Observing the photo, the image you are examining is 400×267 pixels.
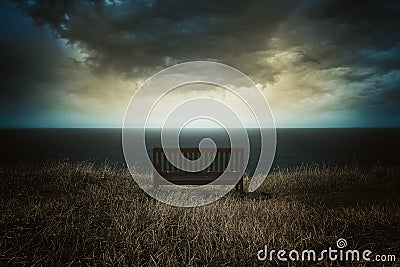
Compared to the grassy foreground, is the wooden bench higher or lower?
higher

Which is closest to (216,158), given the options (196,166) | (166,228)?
(196,166)

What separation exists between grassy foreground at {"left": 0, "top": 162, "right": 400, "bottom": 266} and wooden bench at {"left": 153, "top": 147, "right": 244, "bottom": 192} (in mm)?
740

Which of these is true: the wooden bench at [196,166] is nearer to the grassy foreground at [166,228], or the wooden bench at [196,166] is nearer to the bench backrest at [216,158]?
the bench backrest at [216,158]

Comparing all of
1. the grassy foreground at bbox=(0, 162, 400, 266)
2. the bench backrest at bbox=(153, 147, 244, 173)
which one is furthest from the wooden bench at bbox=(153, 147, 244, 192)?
the grassy foreground at bbox=(0, 162, 400, 266)

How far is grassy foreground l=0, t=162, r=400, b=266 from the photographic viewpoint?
14.3 ft

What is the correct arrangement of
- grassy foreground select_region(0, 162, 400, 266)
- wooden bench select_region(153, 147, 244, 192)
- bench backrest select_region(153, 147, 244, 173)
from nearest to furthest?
grassy foreground select_region(0, 162, 400, 266) < wooden bench select_region(153, 147, 244, 192) < bench backrest select_region(153, 147, 244, 173)

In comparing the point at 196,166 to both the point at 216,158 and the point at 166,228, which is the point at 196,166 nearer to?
the point at 216,158

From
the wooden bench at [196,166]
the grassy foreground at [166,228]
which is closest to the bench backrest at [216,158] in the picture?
the wooden bench at [196,166]

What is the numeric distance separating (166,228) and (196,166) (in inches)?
128

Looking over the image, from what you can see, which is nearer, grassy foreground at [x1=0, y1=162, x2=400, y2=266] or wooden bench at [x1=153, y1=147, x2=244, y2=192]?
grassy foreground at [x1=0, y1=162, x2=400, y2=266]

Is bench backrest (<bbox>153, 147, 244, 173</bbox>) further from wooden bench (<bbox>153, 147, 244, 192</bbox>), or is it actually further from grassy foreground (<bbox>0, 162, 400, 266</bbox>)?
grassy foreground (<bbox>0, 162, 400, 266</bbox>)

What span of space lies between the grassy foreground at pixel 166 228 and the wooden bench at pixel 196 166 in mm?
740

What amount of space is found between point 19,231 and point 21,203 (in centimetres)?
220

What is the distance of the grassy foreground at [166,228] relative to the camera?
4344mm
